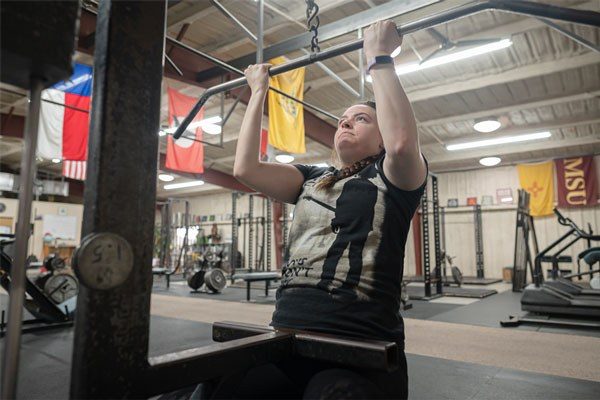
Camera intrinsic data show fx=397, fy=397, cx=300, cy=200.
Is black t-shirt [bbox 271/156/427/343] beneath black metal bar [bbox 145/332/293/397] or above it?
above

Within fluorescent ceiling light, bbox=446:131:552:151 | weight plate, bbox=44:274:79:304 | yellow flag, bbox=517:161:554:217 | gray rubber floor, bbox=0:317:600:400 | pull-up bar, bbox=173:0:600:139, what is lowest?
gray rubber floor, bbox=0:317:600:400

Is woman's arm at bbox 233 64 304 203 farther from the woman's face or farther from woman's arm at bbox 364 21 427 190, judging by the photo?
woman's arm at bbox 364 21 427 190

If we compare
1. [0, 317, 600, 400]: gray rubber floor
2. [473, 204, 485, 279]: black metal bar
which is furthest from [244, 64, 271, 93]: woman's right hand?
[473, 204, 485, 279]: black metal bar

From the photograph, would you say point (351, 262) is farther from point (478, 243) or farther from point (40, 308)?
point (478, 243)

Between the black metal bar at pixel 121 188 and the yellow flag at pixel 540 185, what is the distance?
34.4ft

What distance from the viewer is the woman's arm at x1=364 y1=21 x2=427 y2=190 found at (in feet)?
3.03

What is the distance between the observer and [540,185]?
9.44 metres

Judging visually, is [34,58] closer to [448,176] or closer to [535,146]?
[535,146]

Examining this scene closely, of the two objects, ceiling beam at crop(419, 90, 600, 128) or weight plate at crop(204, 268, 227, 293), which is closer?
weight plate at crop(204, 268, 227, 293)

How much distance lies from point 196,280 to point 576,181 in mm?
8652

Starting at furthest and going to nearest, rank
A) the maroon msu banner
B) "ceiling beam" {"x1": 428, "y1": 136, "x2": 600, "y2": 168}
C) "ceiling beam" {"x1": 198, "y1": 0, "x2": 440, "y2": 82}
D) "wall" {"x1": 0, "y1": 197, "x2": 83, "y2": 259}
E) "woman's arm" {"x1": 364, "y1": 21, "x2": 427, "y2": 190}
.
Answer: "wall" {"x1": 0, "y1": 197, "x2": 83, "y2": 259}, the maroon msu banner, "ceiling beam" {"x1": 428, "y1": 136, "x2": 600, "y2": 168}, "ceiling beam" {"x1": 198, "y1": 0, "x2": 440, "y2": 82}, "woman's arm" {"x1": 364, "y1": 21, "x2": 427, "y2": 190}

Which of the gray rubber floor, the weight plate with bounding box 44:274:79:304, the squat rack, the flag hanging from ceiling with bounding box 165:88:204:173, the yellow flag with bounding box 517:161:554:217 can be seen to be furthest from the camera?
the yellow flag with bounding box 517:161:554:217

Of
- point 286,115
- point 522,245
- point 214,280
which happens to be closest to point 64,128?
point 286,115

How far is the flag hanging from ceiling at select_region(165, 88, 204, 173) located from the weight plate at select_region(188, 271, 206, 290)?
77.6 inches
